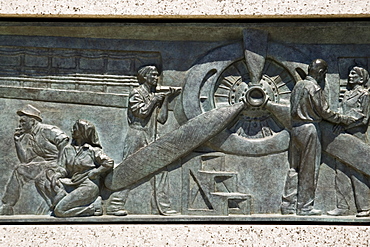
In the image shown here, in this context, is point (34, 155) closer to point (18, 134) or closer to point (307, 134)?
point (18, 134)

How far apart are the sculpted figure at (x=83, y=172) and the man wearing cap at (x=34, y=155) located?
8 centimetres

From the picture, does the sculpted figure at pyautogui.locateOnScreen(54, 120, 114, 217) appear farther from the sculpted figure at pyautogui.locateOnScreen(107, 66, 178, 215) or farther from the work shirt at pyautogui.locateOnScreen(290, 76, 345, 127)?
the work shirt at pyautogui.locateOnScreen(290, 76, 345, 127)

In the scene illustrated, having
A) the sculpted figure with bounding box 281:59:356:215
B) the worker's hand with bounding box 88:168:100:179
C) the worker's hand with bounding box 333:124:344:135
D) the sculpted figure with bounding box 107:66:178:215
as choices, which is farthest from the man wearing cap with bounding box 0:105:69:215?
the worker's hand with bounding box 333:124:344:135

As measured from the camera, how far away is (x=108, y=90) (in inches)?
156

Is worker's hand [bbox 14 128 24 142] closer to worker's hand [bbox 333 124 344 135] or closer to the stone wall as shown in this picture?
the stone wall

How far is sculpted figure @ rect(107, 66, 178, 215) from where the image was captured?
12.8ft

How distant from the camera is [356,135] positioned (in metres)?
3.92

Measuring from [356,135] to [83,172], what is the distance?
5.29 feet

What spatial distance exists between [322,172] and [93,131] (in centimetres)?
136

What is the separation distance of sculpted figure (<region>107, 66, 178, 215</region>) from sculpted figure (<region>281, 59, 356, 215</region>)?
0.71 meters

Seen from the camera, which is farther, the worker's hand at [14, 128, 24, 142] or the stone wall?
the worker's hand at [14, 128, 24, 142]

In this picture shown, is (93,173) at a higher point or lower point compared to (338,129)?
lower

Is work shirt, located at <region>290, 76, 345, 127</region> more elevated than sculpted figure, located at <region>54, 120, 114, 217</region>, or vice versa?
work shirt, located at <region>290, 76, 345, 127</region>

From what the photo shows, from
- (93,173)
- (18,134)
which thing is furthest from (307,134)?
(18,134)
